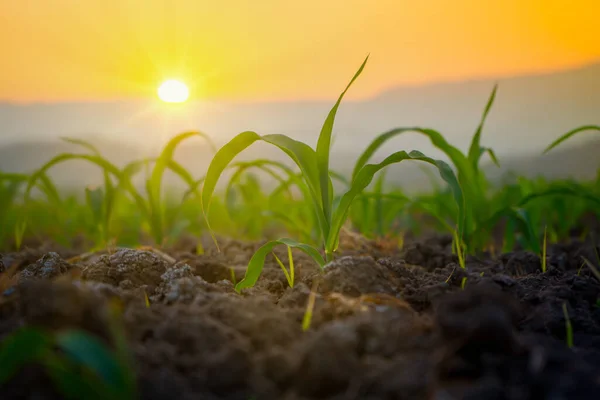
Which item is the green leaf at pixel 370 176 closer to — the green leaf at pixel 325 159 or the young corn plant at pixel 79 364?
the green leaf at pixel 325 159

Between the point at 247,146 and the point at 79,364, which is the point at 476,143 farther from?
the point at 79,364

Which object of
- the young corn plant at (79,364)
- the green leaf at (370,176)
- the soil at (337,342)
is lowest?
the soil at (337,342)

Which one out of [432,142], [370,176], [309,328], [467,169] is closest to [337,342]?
[309,328]

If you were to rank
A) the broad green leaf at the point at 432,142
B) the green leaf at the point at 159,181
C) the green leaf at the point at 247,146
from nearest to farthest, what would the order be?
the green leaf at the point at 247,146
the broad green leaf at the point at 432,142
the green leaf at the point at 159,181

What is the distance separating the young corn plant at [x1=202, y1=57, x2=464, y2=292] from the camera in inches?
58.2

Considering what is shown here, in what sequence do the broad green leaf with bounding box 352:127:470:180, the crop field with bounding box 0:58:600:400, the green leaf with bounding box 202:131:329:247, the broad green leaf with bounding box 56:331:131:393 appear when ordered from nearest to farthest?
the broad green leaf with bounding box 56:331:131:393 → the crop field with bounding box 0:58:600:400 → the green leaf with bounding box 202:131:329:247 → the broad green leaf with bounding box 352:127:470:180

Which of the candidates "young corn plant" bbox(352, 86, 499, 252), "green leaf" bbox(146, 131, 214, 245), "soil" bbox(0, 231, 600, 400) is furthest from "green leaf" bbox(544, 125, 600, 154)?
"green leaf" bbox(146, 131, 214, 245)

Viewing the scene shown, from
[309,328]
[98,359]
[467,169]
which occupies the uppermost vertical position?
[467,169]

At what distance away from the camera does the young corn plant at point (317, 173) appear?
1.48m

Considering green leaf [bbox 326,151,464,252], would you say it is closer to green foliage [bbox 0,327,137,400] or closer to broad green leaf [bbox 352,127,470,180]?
broad green leaf [bbox 352,127,470,180]

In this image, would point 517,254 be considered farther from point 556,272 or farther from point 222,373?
point 222,373

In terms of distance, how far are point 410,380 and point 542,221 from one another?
351cm

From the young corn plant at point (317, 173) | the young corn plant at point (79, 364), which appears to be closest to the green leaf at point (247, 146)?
the young corn plant at point (317, 173)

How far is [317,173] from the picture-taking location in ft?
5.09
